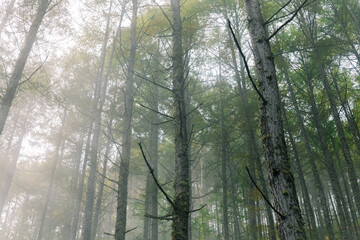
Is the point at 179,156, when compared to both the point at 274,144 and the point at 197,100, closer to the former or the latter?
the point at 274,144

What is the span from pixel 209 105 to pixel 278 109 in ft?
26.7

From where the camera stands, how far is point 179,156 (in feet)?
10.0

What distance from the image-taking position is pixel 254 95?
8.49 m

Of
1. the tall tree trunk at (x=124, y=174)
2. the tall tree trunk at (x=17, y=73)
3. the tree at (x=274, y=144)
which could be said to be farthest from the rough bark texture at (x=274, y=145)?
the tall tree trunk at (x=17, y=73)

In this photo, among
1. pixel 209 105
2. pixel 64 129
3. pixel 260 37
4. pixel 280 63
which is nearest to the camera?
pixel 260 37

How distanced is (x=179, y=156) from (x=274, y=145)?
1.21 m

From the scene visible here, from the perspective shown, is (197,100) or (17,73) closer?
(17,73)

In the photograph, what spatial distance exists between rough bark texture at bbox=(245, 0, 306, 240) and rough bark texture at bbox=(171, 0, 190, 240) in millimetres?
1021

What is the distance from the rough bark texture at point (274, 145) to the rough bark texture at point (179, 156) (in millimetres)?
1021

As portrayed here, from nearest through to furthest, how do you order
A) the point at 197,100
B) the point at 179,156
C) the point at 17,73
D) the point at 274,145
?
the point at 274,145
the point at 179,156
the point at 17,73
the point at 197,100

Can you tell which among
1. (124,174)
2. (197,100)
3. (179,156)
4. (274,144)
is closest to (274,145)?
(274,144)

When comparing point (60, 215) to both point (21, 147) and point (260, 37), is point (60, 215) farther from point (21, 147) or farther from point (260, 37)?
point (260, 37)

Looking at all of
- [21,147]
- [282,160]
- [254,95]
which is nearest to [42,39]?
[254,95]

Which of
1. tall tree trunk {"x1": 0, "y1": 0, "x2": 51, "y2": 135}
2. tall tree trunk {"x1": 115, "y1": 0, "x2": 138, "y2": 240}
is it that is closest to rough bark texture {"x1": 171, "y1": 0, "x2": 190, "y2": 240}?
tall tree trunk {"x1": 115, "y1": 0, "x2": 138, "y2": 240}
